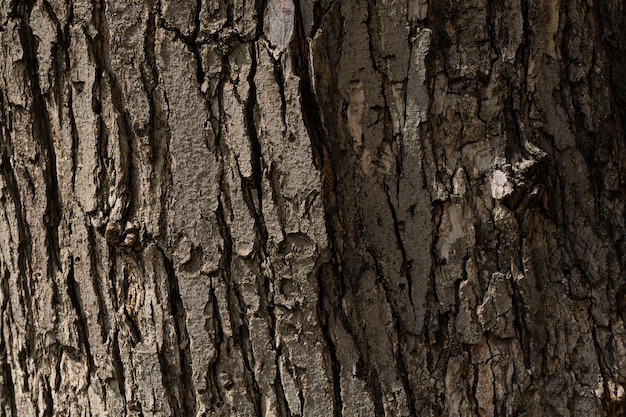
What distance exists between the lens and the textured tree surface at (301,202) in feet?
5.05

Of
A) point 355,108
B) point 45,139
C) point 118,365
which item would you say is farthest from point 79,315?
point 355,108

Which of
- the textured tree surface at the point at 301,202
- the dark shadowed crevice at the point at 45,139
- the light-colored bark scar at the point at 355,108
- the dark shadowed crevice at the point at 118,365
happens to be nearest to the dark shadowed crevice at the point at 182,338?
the textured tree surface at the point at 301,202

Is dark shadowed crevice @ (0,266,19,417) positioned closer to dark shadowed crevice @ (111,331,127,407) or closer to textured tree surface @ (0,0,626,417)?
textured tree surface @ (0,0,626,417)

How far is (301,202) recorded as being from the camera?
1.54 metres

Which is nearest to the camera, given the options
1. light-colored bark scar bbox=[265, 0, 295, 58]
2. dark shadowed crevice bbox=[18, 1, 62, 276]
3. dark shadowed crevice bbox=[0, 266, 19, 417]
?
light-colored bark scar bbox=[265, 0, 295, 58]

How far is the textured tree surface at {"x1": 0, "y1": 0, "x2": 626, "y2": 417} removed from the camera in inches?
60.6

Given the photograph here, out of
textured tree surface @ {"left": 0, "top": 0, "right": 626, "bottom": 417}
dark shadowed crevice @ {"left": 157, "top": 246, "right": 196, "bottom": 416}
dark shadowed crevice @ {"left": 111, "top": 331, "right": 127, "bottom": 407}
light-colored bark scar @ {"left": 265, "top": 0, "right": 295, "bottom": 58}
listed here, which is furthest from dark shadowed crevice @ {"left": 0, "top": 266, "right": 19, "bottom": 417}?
light-colored bark scar @ {"left": 265, "top": 0, "right": 295, "bottom": 58}

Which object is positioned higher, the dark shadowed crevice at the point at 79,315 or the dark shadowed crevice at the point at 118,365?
the dark shadowed crevice at the point at 79,315

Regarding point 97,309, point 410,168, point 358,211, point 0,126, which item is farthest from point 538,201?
point 0,126

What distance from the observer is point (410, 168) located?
5.27 ft

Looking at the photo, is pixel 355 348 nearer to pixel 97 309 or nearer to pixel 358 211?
pixel 358 211

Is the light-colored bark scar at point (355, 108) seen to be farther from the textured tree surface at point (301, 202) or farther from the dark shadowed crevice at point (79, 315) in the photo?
the dark shadowed crevice at point (79, 315)

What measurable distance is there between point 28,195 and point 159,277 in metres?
0.40

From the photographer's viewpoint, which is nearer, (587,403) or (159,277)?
(159,277)
